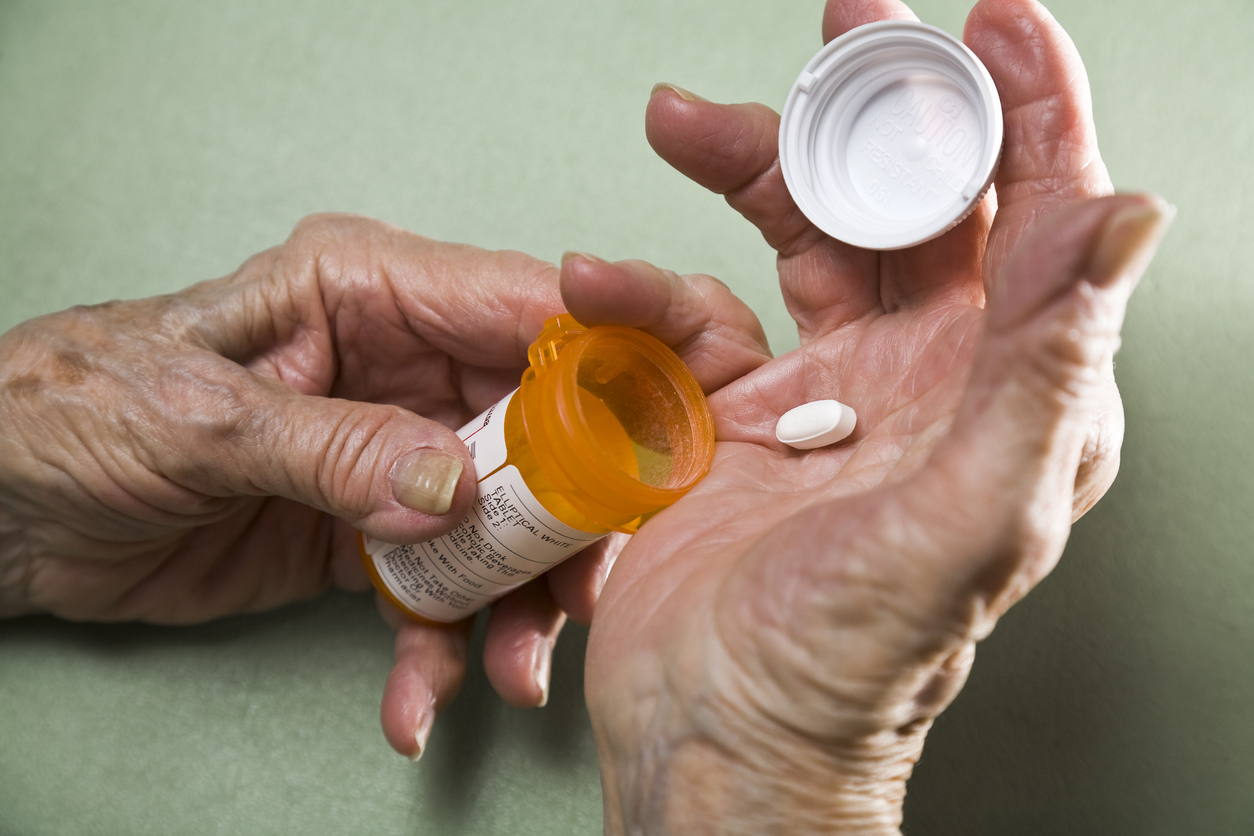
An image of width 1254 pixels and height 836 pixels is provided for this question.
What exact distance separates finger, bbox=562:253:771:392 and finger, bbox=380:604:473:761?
59 centimetres

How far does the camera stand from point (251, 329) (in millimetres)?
1207

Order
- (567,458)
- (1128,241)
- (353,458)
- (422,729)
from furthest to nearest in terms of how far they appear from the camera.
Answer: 1. (422,729)
2. (353,458)
3. (567,458)
4. (1128,241)

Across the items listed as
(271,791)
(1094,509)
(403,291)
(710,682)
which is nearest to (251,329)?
(403,291)

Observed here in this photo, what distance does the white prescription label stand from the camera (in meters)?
0.90

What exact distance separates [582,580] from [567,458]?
491 mm

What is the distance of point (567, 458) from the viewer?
84cm

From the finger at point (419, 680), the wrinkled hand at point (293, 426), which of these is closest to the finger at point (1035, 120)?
the wrinkled hand at point (293, 426)

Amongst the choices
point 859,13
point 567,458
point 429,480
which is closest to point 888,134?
point 859,13

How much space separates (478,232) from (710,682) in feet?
3.81

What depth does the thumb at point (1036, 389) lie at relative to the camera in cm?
48

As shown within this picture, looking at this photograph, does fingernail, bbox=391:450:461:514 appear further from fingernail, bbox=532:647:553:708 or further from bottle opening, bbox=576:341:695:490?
fingernail, bbox=532:647:553:708

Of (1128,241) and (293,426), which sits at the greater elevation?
(1128,241)

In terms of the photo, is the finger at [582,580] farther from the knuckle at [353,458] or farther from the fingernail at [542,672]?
the knuckle at [353,458]

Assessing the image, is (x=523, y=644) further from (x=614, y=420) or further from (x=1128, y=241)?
(x=1128, y=241)
